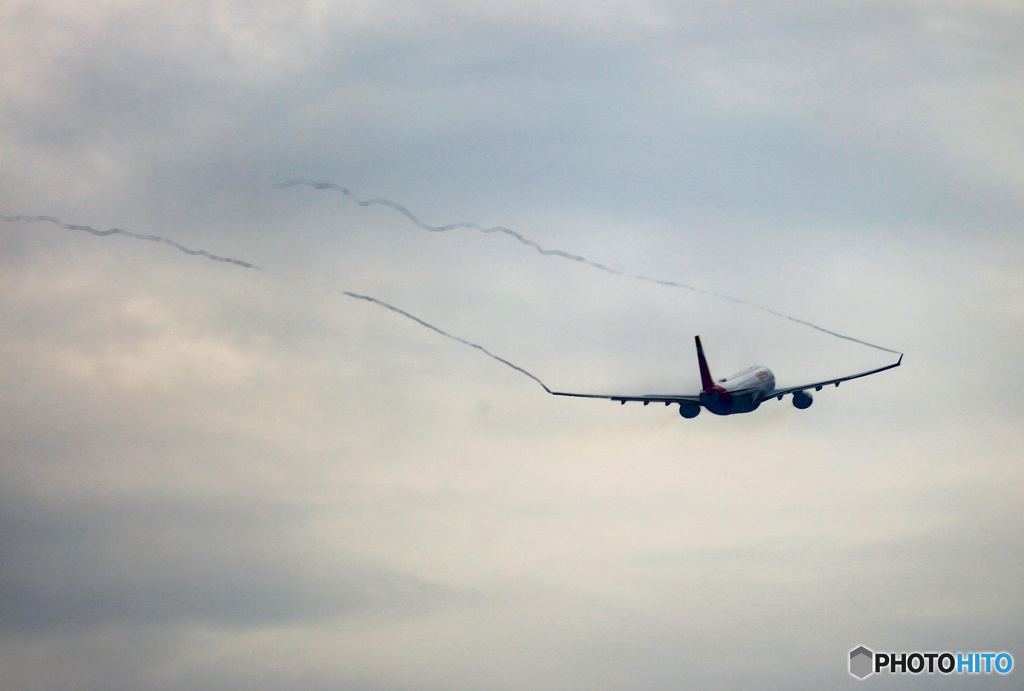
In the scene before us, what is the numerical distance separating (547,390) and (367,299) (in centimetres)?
2168

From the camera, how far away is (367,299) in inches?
7411

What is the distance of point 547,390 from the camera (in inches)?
7441
